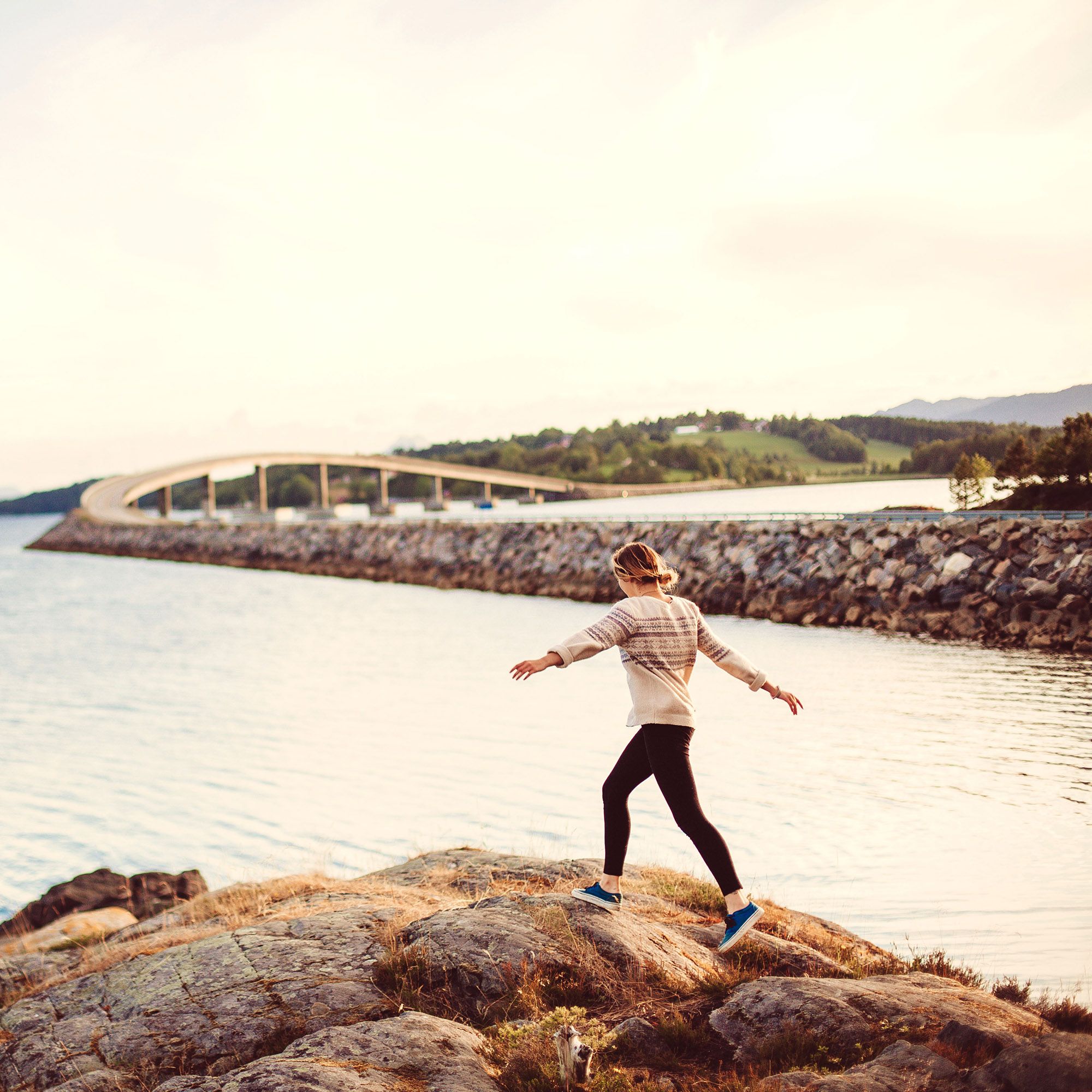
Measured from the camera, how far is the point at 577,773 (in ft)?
43.3

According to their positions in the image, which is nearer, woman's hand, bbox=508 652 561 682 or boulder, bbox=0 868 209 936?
woman's hand, bbox=508 652 561 682

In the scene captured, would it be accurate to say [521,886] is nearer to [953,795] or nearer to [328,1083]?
[328,1083]

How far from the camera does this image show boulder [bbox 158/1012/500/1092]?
12.4ft

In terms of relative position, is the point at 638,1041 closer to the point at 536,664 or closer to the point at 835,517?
the point at 536,664

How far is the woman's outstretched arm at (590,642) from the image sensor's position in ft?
14.4

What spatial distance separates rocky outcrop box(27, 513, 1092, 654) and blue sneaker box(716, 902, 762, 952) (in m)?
17.6

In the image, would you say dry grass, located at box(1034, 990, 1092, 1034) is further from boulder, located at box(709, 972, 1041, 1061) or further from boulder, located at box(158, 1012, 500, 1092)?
boulder, located at box(158, 1012, 500, 1092)

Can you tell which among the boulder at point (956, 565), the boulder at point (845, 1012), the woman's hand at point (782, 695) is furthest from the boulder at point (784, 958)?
the boulder at point (956, 565)

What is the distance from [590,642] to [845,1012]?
2059 mm

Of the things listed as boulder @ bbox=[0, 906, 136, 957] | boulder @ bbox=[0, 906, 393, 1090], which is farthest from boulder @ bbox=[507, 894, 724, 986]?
boulder @ bbox=[0, 906, 136, 957]

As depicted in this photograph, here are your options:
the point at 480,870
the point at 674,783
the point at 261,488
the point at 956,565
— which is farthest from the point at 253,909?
the point at 261,488

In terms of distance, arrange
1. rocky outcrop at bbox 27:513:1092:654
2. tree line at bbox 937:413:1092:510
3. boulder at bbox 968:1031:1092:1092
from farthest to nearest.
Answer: tree line at bbox 937:413:1092:510
rocky outcrop at bbox 27:513:1092:654
boulder at bbox 968:1031:1092:1092

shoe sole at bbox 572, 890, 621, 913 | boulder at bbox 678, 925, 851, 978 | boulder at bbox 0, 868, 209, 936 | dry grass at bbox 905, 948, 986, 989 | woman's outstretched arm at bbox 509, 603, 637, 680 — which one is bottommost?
boulder at bbox 0, 868, 209, 936

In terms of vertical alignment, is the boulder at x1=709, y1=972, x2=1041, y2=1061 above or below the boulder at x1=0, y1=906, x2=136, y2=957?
above
